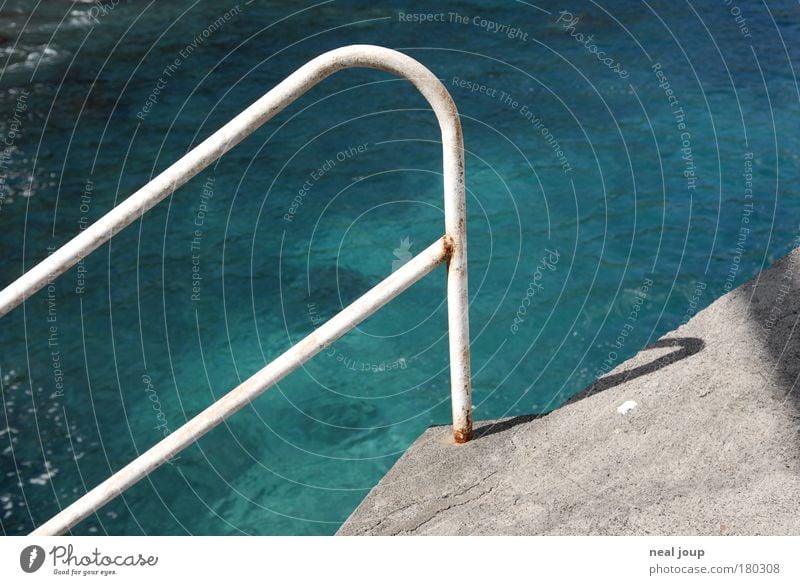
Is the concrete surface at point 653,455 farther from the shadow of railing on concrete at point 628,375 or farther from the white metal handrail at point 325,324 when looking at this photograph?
the white metal handrail at point 325,324

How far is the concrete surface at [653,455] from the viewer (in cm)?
216

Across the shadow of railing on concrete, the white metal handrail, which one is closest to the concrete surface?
the shadow of railing on concrete

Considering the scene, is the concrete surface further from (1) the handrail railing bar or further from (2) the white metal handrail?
(1) the handrail railing bar

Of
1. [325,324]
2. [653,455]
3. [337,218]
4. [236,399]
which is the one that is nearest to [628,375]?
[653,455]

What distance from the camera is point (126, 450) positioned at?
→ 13.9ft

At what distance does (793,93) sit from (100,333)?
589cm

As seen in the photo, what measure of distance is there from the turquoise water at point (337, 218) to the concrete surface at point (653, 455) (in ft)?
4.28

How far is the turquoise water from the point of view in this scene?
13.9 feet

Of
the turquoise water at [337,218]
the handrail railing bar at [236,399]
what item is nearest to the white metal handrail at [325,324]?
the handrail railing bar at [236,399]

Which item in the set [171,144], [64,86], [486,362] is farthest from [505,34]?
[486,362]

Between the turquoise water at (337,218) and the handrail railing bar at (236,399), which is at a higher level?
the handrail railing bar at (236,399)

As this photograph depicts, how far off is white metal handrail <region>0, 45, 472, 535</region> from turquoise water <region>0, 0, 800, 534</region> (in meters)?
1.64

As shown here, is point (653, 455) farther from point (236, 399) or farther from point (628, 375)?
point (236, 399)
